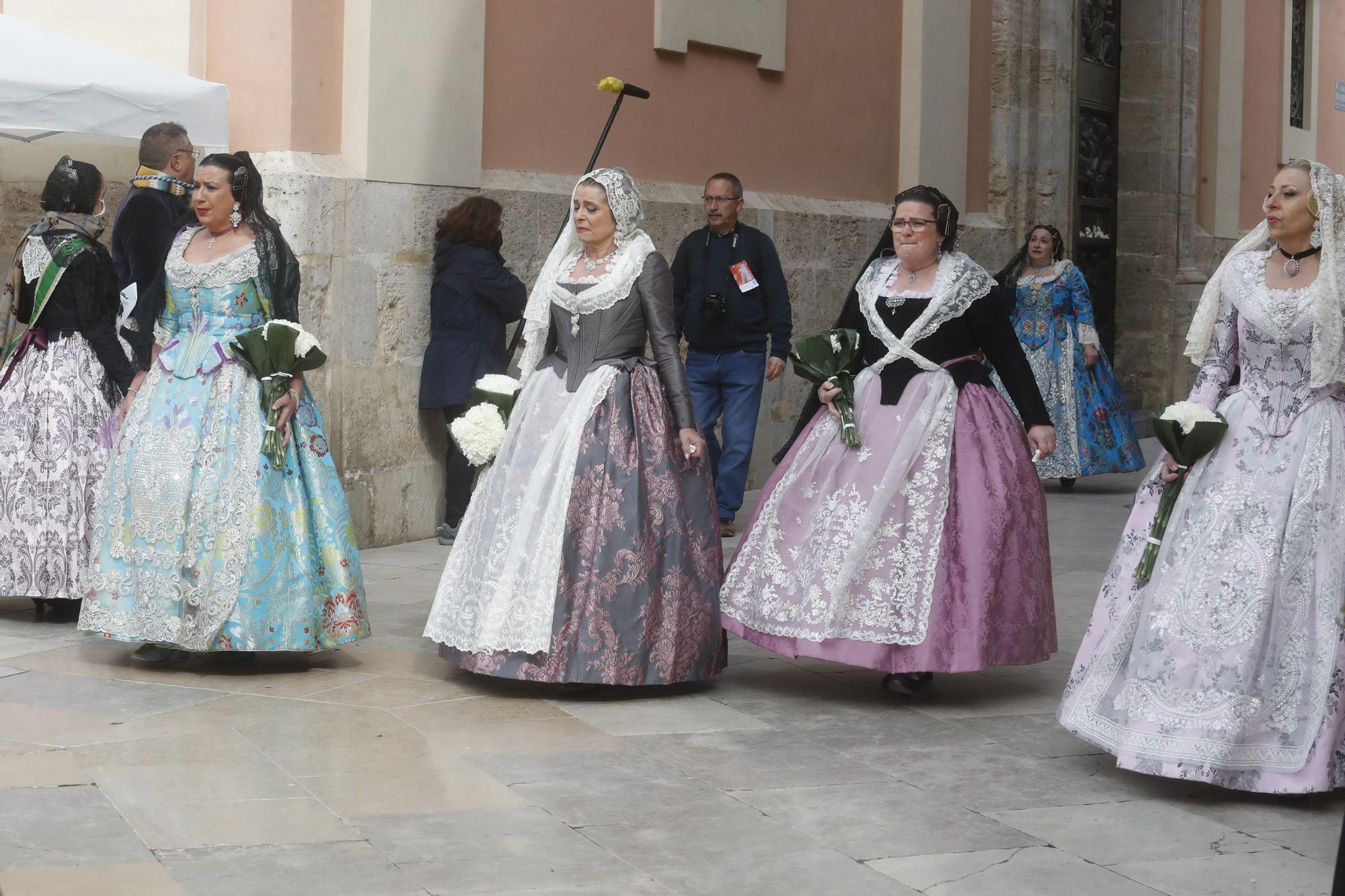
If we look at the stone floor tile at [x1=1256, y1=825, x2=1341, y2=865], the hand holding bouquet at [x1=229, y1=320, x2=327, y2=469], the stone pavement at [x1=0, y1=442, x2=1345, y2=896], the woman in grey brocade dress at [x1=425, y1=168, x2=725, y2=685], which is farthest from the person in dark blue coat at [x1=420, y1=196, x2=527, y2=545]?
the stone floor tile at [x1=1256, y1=825, x2=1341, y2=865]

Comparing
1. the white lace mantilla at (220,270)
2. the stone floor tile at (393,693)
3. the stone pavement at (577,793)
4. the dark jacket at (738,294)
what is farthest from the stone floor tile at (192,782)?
the dark jacket at (738,294)

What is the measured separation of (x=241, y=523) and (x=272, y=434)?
307mm

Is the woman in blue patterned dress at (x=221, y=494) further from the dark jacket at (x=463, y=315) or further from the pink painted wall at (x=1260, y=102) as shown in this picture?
the pink painted wall at (x=1260, y=102)

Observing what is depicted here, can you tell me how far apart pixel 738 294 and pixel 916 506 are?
3617 millimetres

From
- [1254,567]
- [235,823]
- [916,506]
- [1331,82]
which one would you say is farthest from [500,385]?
[1331,82]

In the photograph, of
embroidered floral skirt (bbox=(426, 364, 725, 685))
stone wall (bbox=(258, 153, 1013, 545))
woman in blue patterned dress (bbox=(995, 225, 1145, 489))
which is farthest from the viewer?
woman in blue patterned dress (bbox=(995, 225, 1145, 489))

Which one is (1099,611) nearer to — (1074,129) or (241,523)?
(241,523)

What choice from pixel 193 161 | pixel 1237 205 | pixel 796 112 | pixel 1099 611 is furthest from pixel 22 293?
pixel 1237 205

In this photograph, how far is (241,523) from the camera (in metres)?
5.77

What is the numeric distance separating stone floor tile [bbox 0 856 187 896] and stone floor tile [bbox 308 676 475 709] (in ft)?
5.45

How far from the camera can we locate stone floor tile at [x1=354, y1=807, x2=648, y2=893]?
3.86 m

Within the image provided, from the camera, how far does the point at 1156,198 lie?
16250 millimetres

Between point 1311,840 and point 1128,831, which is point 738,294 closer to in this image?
point 1128,831

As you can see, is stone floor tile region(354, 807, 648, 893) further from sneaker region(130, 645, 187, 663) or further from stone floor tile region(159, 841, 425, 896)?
sneaker region(130, 645, 187, 663)
